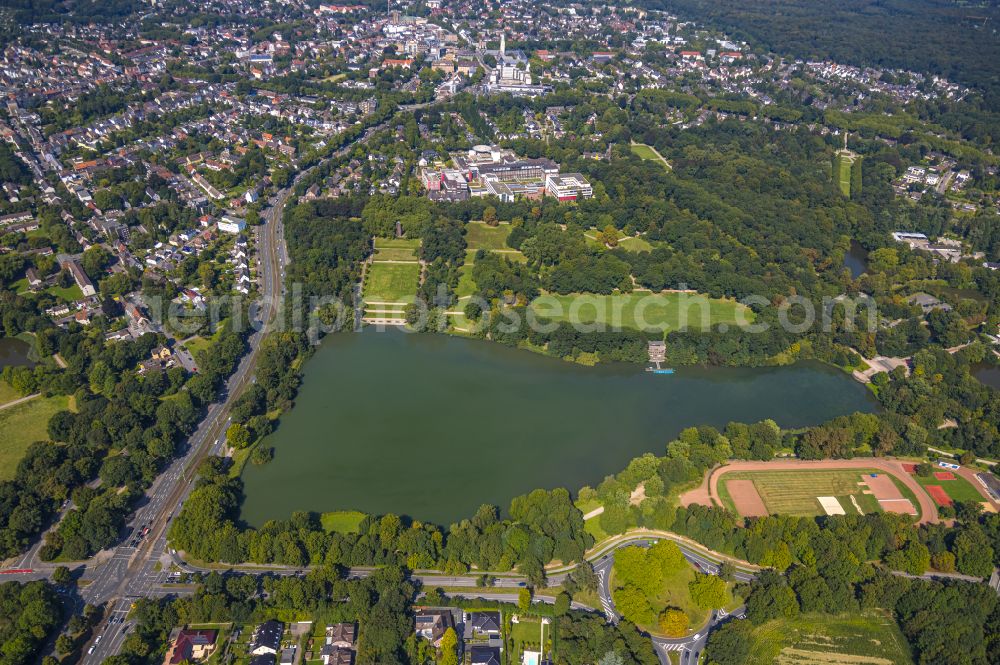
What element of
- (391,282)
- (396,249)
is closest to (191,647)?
(391,282)

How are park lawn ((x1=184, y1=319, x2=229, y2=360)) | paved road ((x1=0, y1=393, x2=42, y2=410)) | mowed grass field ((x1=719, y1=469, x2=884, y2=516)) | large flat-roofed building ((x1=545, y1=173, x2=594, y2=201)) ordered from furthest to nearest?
large flat-roofed building ((x1=545, y1=173, x2=594, y2=201))
park lawn ((x1=184, y1=319, x2=229, y2=360))
paved road ((x1=0, y1=393, x2=42, y2=410))
mowed grass field ((x1=719, y1=469, x2=884, y2=516))

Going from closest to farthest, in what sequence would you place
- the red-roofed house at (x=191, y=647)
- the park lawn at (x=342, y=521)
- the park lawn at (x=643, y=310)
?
the red-roofed house at (x=191, y=647), the park lawn at (x=342, y=521), the park lawn at (x=643, y=310)

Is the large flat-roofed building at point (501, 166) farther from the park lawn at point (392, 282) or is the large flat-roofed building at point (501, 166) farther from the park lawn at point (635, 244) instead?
the park lawn at point (392, 282)

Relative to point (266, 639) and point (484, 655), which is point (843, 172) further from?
point (266, 639)

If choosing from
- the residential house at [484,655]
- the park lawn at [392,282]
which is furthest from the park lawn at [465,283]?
the residential house at [484,655]

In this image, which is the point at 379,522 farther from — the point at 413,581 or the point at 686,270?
the point at 686,270

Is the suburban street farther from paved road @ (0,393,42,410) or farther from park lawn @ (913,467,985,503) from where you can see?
park lawn @ (913,467,985,503)

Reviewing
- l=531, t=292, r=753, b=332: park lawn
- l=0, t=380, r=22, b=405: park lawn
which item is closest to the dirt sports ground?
l=531, t=292, r=753, b=332: park lawn
